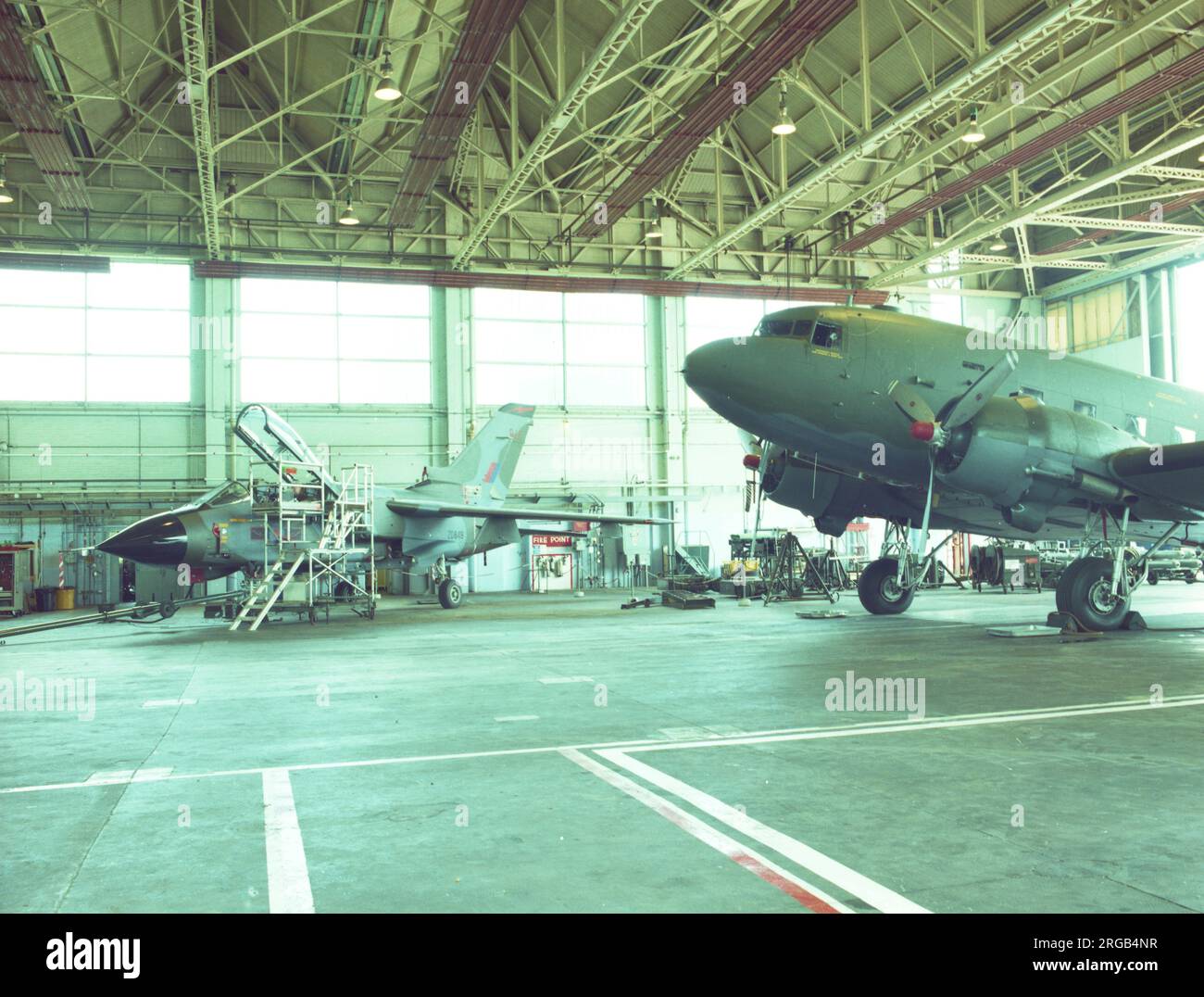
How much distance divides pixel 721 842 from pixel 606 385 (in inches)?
1296

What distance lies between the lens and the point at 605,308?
3659cm

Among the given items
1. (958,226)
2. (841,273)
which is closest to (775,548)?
(841,273)

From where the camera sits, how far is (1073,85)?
87.8 ft

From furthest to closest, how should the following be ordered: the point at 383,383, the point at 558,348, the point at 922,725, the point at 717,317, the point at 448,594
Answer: the point at 717,317, the point at 558,348, the point at 383,383, the point at 448,594, the point at 922,725

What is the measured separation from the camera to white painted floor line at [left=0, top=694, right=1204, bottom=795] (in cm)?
605

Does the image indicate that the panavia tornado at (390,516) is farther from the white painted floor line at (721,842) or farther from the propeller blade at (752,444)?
the white painted floor line at (721,842)

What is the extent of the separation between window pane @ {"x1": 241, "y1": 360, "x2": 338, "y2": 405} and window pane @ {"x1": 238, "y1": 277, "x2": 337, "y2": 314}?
1.91 meters

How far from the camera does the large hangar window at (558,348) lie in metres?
35.1

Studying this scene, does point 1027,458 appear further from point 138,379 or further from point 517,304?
point 138,379

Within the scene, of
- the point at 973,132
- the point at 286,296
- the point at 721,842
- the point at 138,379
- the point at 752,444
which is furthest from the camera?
the point at 286,296

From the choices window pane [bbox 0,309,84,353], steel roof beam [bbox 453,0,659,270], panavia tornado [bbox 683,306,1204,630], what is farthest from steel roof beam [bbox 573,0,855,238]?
window pane [bbox 0,309,84,353]

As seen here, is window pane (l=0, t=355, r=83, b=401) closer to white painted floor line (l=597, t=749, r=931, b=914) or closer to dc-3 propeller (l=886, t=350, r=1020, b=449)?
dc-3 propeller (l=886, t=350, r=1020, b=449)

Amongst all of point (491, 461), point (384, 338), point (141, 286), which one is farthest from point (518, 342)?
point (141, 286)

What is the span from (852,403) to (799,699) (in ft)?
22.8
